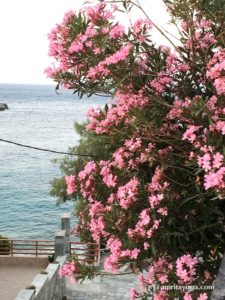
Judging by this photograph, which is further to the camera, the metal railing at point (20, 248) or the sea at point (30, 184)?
the sea at point (30, 184)

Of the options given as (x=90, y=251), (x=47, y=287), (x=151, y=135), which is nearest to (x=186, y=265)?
(x=151, y=135)

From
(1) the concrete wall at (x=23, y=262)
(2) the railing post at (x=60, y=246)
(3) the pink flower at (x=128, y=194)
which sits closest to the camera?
(3) the pink flower at (x=128, y=194)

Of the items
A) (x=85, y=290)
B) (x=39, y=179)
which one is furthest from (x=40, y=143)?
(x=85, y=290)

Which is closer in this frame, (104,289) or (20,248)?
(104,289)

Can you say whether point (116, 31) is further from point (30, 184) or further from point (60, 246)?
point (30, 184)

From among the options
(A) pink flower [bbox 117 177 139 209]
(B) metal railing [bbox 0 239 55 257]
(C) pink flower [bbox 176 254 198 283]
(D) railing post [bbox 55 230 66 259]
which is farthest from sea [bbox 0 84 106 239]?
(C) pink flower [bbox 176 254 198 283]

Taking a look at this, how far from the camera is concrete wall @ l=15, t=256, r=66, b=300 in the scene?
1039cm

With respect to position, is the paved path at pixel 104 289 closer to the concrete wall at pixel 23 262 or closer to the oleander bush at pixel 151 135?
the concrete wall at pixel 23 262

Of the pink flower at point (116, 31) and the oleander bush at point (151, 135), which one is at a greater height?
the pink flower at point (116, 31)

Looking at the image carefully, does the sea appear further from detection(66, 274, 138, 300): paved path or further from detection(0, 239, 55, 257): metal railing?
detection(66, 274, 138, 300): paved path

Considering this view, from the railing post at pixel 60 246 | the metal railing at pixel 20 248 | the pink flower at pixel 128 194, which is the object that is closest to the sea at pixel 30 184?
the railing post at pixel 60 246

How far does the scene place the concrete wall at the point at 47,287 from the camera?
34.1 ft

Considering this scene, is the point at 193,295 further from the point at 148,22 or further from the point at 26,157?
the point at 26,157

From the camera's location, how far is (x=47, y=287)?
470 inches
